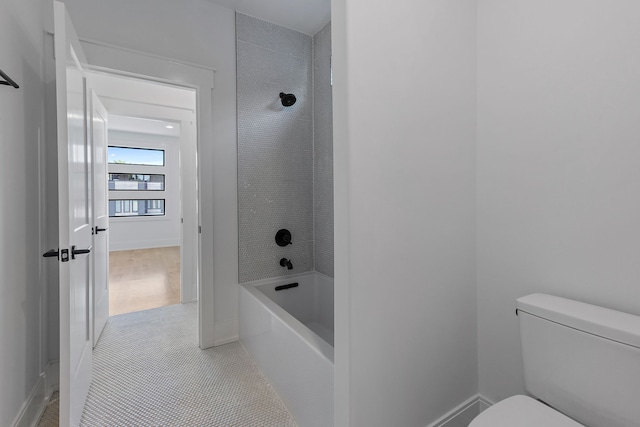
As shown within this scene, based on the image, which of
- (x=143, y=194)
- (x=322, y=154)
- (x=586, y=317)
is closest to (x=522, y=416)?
(x=586, y=317)

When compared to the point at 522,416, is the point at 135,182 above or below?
above

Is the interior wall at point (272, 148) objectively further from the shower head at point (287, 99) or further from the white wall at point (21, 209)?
the white wall at point (21, 209)

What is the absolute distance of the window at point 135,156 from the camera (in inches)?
244

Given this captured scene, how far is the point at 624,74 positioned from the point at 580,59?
16cm

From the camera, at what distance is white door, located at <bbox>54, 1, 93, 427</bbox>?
51.5 inches

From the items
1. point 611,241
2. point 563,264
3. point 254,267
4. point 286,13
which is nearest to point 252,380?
point 254,267

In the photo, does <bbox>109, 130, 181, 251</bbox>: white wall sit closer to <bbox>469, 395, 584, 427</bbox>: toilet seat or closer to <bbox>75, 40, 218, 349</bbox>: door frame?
<bbox>75, 40, 218, 349</bbox>: door frame

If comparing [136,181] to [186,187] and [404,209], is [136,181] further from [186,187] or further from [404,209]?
[404,209]

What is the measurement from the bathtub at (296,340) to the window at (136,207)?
18.1ft

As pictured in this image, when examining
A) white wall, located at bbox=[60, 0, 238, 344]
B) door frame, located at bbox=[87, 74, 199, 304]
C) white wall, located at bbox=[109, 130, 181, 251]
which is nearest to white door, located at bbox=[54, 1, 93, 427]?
white wall, located at bbox=[60, 0, 238, 344]

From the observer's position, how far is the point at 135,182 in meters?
6.52

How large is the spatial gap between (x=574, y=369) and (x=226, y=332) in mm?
2214

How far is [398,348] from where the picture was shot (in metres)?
1.23

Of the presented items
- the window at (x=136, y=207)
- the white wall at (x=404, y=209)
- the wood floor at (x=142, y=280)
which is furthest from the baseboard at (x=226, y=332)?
the window at (x=136, y=207)
